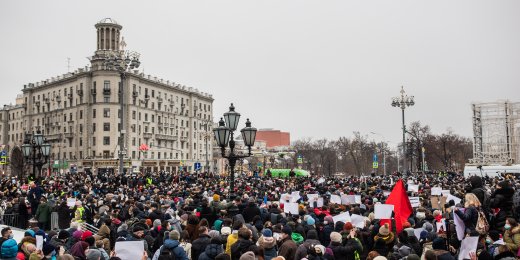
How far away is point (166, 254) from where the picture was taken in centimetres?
812

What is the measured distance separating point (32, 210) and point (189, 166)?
3135 inches

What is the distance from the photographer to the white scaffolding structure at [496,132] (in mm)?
57719

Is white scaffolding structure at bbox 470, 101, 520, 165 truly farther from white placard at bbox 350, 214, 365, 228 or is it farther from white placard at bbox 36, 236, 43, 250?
white placard at bbox 36, 236, 43, 250

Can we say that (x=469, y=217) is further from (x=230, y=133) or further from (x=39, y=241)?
(x=39, y=241)

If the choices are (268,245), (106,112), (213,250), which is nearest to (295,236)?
(268,245)

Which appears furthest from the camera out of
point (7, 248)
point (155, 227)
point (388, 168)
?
point (388, 168)

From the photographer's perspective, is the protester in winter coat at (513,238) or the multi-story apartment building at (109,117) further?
the multi-story apartment building at (109,117)

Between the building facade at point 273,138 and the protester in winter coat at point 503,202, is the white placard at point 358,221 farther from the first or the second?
the building facade at point 273,138

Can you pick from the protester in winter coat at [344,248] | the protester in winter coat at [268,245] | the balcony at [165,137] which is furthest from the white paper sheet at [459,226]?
the balcony at [165,137]

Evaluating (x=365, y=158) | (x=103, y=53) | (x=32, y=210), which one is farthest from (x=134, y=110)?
(x=32, y=210)

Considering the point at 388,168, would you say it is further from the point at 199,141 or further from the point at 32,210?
the point at 32,210

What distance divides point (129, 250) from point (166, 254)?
2.12 feet

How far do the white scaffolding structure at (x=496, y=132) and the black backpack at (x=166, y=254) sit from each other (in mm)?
→ 55911

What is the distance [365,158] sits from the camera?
346 feet
